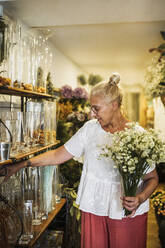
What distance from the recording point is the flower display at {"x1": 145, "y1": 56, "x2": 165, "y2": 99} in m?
3.18

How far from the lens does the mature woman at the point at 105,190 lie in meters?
1.58

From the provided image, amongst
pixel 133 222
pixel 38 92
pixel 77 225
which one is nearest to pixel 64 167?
pixel 77 225

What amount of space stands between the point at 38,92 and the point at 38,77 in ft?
0.40

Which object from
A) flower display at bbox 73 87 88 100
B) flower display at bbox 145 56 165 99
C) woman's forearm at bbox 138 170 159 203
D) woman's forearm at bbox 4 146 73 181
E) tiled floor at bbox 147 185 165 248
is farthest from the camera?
flower display at bbox 73 87 88 100

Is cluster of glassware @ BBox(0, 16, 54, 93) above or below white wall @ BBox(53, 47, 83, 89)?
→ below

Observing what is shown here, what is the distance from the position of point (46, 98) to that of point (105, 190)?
1.13 metres

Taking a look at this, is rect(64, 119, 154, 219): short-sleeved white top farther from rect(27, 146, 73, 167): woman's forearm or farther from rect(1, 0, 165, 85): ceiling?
rect(1, 0, 165, 85): ceiling

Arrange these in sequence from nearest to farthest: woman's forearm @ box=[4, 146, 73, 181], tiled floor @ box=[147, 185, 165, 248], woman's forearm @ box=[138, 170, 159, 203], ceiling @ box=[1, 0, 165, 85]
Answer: woman's forearm @ box=[138, 170, 159, 203]
woman's forearm @ box=[4, 146, 73, 181]
ceiling @ box=[1, 0, 165, 85]
tiled floor @ box=[147, 185, 165, 248]

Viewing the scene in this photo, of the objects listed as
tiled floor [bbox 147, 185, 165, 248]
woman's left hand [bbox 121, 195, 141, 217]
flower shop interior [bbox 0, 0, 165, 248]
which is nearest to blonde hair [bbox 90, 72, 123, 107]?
flower shop interior [bbox 0, 0, 165, 248]

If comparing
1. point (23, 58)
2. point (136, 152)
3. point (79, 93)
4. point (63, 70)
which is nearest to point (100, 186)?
point (136, 152)

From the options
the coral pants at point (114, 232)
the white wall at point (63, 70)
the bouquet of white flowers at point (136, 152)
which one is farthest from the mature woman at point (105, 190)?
the white wall at point (63, 70)

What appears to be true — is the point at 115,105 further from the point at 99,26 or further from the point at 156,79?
the point at 156,79

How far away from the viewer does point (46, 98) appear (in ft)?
7.76

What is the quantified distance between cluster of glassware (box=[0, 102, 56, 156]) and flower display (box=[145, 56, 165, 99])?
170cm
